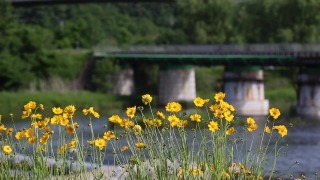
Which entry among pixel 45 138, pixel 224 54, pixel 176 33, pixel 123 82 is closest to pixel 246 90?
pixel 224 54

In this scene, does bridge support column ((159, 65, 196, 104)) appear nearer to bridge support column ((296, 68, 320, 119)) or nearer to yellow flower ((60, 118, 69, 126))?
bridge support column ((296, 68, 320, 119))

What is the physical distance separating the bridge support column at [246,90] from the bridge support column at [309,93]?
4.76 metres

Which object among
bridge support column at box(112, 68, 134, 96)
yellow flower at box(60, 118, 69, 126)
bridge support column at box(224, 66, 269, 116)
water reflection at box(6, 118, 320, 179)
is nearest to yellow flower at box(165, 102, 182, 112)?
yellow flower at box(60, 118, 69, 126)

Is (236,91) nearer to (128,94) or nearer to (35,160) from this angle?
(128,94)

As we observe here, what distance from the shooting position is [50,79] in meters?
111

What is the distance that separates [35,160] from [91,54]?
325 ft

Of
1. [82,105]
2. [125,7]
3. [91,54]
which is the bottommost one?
[82,105]

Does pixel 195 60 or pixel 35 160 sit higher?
pixel 195 60

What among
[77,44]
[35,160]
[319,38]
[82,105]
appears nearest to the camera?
[35,160]

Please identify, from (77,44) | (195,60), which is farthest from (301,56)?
(77,44)

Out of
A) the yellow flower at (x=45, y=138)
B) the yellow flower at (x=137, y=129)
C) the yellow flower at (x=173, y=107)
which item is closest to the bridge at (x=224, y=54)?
the yellow flower at (x=137, y=129)

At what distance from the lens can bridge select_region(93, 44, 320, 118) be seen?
88.4 meters

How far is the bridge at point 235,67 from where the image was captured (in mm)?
88375

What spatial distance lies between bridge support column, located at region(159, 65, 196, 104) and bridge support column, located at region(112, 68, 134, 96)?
8.29 meters
